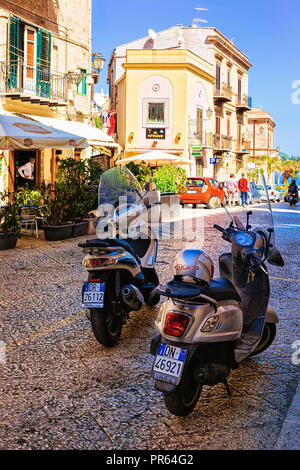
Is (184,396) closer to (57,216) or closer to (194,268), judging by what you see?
(194,268)

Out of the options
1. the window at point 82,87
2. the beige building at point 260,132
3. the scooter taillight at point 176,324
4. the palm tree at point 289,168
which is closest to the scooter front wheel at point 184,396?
the scooter taillight at point 176,324

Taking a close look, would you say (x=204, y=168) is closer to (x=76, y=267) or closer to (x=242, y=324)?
(x=76, y=267)

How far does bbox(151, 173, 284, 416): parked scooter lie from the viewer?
3.21m

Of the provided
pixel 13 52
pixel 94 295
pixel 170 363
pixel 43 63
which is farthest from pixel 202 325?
pixel 43 63

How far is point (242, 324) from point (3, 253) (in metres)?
6.89

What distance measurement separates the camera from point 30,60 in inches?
763

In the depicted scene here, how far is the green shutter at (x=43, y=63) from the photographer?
19.6m

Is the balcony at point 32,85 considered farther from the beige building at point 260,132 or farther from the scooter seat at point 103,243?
the beige building at point 260,132

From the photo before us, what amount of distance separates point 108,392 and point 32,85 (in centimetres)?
1703

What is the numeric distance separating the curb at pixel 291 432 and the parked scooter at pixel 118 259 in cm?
172

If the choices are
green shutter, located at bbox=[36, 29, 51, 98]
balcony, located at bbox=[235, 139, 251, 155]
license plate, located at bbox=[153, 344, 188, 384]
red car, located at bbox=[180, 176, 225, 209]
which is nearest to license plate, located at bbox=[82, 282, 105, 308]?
license plate, located at bbox=[153, 344, 188, 384]

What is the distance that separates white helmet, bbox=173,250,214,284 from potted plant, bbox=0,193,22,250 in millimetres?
7174

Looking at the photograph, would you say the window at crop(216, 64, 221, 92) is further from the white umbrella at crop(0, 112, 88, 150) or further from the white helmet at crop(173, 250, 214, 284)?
the white helmet at crop(173, 250, 214, 284)

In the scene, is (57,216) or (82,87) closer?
(57,216)
